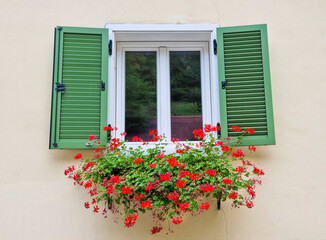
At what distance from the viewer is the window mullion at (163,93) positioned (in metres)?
3.04

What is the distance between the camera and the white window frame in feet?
9.52

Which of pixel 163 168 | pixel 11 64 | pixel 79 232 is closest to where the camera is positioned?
pixel 163 168

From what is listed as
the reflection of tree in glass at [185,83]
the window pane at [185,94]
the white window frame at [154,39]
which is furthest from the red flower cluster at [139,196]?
the reflection of tree in glass at [185,83]

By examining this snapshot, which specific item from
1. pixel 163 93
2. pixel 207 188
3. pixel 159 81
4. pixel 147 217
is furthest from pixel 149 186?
pixel 159 81

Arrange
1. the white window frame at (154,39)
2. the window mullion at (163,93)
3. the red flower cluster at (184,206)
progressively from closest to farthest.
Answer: the red flower cluster at (184,206) → the white window frame at (154,39) → the window mullion at (163,93)

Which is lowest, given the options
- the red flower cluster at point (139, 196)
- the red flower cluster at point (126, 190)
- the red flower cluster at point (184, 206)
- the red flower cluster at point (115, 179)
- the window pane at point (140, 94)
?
the red flower cluster at point (184, 206)

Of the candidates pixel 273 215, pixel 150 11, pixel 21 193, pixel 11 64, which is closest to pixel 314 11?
pixel 150 11

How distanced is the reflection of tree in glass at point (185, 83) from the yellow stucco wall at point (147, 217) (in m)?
0.39

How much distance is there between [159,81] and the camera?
3.12 meters

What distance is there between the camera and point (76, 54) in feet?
9.41

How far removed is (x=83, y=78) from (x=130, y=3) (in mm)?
951

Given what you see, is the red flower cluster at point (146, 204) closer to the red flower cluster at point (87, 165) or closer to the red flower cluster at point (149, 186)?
the red flower cluster at point (149, 186)

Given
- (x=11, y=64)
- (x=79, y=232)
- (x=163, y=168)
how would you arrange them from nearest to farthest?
1. (x=163, y=168)
2. (x=79, y=232)
3. (x=11, y=64)

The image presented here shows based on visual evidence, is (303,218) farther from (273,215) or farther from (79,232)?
(79,232)
